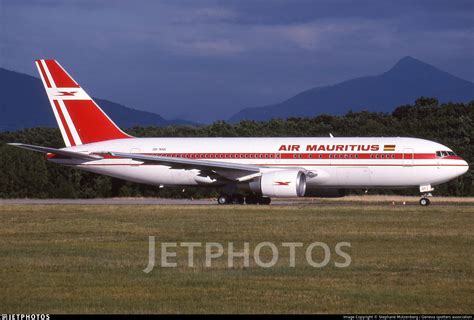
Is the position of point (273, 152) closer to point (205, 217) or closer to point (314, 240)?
point (205, 217)

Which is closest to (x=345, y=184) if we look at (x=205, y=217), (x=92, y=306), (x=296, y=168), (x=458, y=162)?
(x=296, y=168)

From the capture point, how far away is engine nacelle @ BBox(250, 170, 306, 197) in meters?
43.7

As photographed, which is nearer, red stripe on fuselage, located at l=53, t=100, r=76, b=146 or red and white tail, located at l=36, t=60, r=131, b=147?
red and white tail, located at l=36, t=60, r=131, b=147

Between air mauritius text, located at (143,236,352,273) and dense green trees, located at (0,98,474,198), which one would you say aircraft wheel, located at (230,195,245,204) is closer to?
dense green trees, located at (0,98,474,198)

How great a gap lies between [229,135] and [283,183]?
118ft

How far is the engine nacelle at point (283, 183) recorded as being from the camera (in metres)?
43.7

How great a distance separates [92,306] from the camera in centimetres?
1455

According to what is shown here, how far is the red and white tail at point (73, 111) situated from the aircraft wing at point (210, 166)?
502 centimetres

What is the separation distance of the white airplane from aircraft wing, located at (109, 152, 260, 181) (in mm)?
47

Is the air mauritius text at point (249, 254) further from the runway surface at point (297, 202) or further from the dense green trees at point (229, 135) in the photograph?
the dense green trees at point (229, 135)

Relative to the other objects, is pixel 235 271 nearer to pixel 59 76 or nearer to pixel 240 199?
pixel 240 199

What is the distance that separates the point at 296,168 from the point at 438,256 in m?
25.7

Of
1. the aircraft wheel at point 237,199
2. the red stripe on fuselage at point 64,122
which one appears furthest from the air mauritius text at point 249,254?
the red stripe on fuselage at point 64,122

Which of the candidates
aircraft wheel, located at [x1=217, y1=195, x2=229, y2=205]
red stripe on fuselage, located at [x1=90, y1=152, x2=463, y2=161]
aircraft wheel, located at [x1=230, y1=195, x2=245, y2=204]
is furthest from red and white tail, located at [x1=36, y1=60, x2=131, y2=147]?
aircraft wheel, located at [x1=230, y1=195, x2=245, y2=204]
